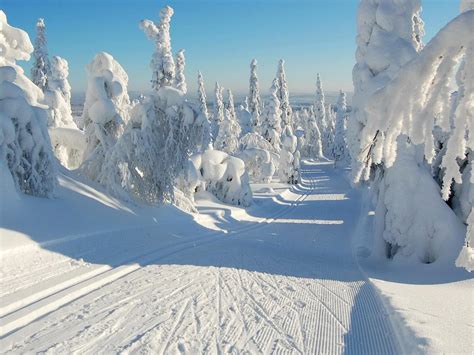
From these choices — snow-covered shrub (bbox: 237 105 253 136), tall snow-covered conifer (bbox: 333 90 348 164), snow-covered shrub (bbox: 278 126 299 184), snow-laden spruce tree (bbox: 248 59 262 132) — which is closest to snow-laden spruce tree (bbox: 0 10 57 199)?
snow-covered shrub (bbox: 278 126 299 184)

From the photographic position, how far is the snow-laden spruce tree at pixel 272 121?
154ft

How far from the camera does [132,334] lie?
5695 millimetres

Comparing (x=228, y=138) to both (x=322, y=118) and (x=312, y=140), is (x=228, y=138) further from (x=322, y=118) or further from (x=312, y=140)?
(x=322, y=118)

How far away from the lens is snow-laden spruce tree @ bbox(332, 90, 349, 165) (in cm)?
6581

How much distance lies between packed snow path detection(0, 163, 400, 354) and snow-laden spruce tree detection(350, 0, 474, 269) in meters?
2.28

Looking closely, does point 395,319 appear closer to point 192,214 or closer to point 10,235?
point 10,235

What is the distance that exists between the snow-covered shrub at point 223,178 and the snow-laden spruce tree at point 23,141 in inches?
506

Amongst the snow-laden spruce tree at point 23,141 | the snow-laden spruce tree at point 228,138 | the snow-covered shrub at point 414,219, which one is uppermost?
the snow-laden spruce tree at point 228,138

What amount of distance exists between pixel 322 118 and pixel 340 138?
17707 millimetres

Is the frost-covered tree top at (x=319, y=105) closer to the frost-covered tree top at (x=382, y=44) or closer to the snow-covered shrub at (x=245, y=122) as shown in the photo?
the snow-covered shrub at (x=245, y=122)

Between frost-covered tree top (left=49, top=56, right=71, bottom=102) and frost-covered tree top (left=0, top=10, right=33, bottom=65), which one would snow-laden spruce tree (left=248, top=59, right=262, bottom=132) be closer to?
frost-covered tree top (left=49, top=56, right=71, bottom=102)

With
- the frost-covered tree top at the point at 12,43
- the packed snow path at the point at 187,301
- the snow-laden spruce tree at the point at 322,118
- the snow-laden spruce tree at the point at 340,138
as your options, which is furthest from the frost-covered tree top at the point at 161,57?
the snow-laden spruce tree at the point at 322,118

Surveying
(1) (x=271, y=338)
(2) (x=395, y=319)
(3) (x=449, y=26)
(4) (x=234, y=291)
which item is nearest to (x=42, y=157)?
(4) (x=234, y=291)

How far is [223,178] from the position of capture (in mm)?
25312
